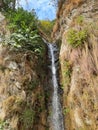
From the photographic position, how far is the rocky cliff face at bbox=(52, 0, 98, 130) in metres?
6.88

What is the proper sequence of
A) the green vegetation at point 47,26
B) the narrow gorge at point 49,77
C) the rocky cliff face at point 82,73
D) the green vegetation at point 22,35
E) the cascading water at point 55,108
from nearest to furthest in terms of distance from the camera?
the rocky cliff face at point 82,73
the narrow gorge at point 49,77
the cascading water at point 55,108
the green vegetation at point 22,35
the green vegetation at point 47,26

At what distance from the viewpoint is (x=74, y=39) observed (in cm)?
799

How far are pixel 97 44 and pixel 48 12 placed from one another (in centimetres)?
1264

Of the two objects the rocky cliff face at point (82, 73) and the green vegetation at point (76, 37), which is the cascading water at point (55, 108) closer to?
the rocky cliff face at point (82, 73)

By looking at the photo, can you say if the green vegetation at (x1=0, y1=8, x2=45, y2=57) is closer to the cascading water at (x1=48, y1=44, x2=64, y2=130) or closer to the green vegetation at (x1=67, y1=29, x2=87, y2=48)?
the cascading water at (x1=48, y1=44, x2=64, y2=130)

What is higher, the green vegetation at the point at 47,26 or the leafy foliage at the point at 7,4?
the green vegetation at the point at 47,26

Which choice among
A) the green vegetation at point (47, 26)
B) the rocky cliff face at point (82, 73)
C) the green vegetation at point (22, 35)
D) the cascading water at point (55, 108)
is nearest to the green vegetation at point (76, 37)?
the rocky cliff face at point (82, 73)

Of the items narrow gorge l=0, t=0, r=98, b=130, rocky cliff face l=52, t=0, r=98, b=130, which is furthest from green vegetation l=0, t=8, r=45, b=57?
rocky cliff face l=52, t=0, r=98, b=130

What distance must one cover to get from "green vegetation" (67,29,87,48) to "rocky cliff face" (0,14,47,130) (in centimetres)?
172

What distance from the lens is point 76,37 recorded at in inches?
313

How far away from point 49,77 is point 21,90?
1976mm

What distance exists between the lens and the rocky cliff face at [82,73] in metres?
6.88

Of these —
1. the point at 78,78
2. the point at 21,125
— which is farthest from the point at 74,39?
the point at 21,125

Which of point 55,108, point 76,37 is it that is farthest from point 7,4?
point 55,108
